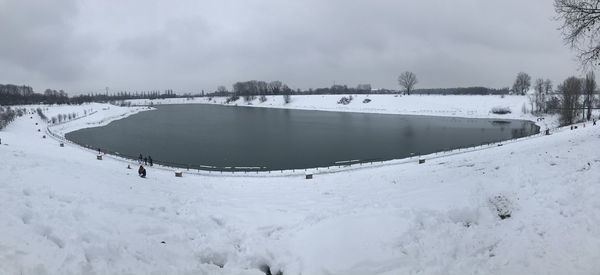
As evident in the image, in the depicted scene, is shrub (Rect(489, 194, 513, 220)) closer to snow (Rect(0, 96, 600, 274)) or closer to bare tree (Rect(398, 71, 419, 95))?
snow (Rect(0, 96, 600, 274))

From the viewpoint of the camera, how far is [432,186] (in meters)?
20.1

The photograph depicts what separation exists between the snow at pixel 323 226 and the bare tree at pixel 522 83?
157 m

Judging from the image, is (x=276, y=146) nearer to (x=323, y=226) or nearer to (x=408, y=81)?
Result: (x=323, y=226)

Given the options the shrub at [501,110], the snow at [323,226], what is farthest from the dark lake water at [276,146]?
the shrub at [501,110]

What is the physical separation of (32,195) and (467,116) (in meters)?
126

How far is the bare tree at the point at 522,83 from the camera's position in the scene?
157 metres

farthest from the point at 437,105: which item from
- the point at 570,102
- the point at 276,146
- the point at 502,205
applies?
the point at 502,205

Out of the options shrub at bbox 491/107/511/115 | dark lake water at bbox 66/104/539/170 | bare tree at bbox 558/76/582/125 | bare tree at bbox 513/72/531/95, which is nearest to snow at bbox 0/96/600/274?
dark lake water at bbox 66/104/539/170

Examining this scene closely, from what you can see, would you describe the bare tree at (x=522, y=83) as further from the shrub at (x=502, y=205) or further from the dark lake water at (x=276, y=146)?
the shrub at (x=502, y=205)

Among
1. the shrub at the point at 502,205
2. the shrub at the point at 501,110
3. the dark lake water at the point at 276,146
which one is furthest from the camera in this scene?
the shrub at the point at 501,110

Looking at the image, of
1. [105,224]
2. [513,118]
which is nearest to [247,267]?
[105,224]

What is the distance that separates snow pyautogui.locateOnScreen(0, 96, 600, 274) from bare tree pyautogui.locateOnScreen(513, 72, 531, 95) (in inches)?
6177

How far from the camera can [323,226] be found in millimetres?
15789

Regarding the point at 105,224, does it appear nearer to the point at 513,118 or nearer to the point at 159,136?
the point at 159,136
